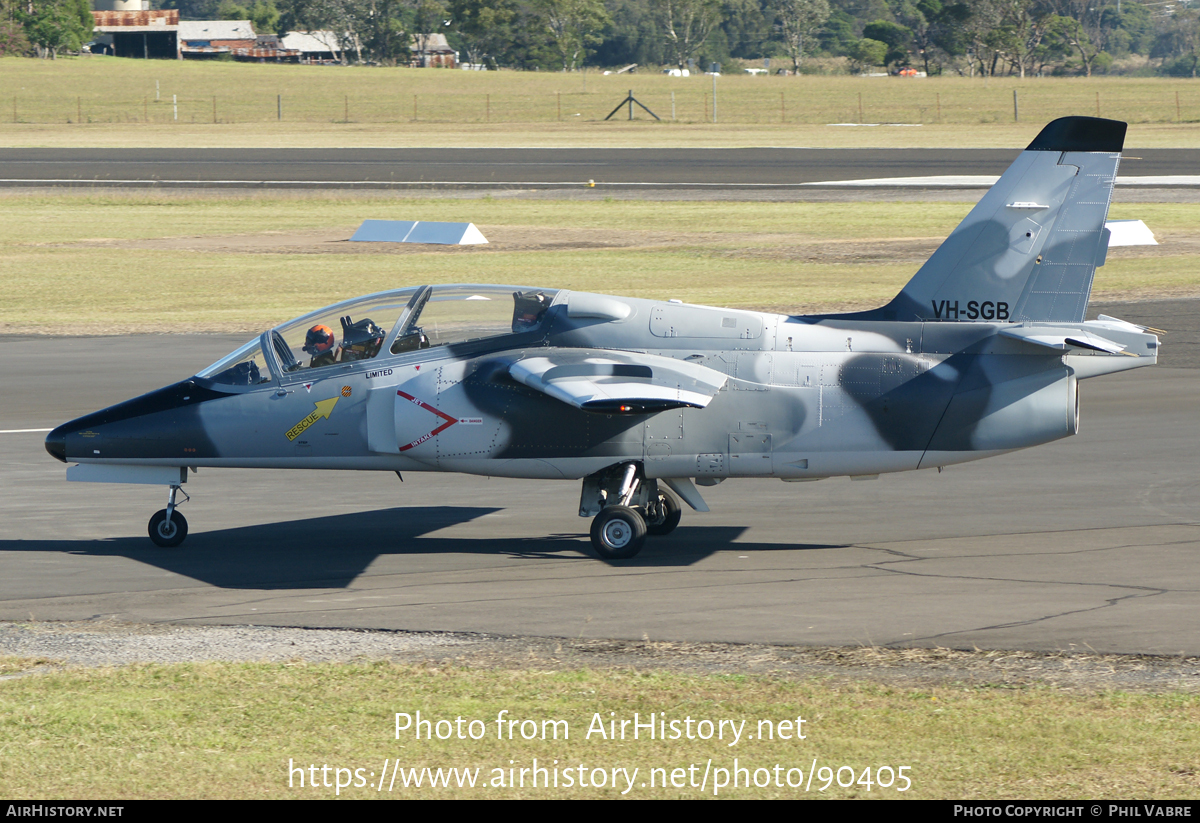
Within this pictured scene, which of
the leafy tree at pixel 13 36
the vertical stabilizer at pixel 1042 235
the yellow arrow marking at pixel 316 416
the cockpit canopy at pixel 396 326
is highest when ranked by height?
the leafy tree at pixel 13 36

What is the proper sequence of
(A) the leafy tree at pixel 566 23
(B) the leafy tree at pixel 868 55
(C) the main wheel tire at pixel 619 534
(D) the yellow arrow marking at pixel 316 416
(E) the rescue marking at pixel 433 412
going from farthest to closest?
(B) the leafy tree at pixel 868 55 < (A) the leafy tree at pixel 566 23 < (D) the yellow arrow marking at pixel 316 416 < (E) the rescue marking at pixel 433 412 < (C) the main wheel tire at pixel 619 534

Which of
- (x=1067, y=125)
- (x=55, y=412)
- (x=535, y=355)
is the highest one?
(x=1067, y=125)

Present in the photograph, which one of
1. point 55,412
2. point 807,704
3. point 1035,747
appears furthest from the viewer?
point 55,412

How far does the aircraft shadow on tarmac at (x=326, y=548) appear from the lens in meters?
14.0

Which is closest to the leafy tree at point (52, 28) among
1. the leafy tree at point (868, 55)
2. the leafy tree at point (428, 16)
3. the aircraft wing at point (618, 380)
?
the leafy tree at point (428, 16)

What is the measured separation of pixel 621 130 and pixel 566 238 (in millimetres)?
48551

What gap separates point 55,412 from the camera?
23078mm

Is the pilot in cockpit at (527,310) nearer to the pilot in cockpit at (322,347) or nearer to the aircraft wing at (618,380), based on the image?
the aircraft wing at (618,380)

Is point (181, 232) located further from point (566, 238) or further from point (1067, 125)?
point (1067, 125)

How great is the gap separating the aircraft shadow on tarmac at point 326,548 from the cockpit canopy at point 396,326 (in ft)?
6.04

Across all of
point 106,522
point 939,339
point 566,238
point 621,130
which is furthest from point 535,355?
point 621,130

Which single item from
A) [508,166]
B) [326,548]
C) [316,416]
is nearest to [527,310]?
[316,416]

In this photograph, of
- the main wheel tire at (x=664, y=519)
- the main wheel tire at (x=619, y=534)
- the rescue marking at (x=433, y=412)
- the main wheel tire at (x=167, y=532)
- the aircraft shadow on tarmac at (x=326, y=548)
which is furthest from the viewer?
the main wheel tire at (x=664, y=519)

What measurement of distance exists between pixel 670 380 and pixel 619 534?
162 centimetres
